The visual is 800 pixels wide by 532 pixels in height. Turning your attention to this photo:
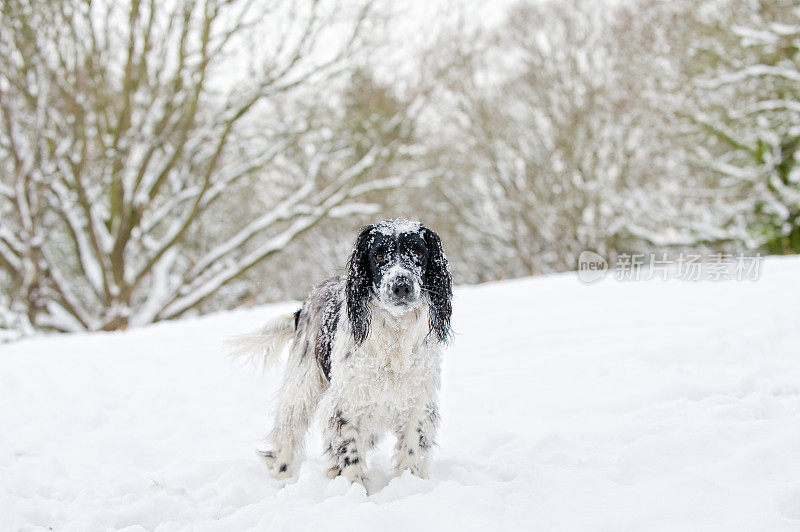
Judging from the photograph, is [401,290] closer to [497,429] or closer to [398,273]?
[398,273]

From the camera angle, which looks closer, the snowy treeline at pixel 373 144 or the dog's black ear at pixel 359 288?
the dog's black ear at pixel 359 288

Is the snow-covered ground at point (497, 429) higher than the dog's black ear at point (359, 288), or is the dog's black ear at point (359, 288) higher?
the dog's black ear at point (359, 288)

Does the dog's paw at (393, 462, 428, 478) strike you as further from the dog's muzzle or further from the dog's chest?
the dog's muzzle

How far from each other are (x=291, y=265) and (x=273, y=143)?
47.0 feet

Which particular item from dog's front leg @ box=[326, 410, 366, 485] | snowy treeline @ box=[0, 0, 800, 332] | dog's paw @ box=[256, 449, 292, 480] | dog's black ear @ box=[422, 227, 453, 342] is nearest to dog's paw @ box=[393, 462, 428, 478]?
dog's front leg @ box=[326, 410, 366, 485]

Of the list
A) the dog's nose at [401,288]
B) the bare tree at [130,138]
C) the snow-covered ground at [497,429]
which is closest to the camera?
the snow-covered ground at [497,429]

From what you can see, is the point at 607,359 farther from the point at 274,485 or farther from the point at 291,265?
the point at 291,265

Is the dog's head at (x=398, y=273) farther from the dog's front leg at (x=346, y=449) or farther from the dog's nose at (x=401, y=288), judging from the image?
the dog's front leg at (x=346, y=449)

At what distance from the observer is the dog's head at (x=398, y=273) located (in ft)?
9.86

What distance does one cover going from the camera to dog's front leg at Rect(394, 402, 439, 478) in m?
3.18

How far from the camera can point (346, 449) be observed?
10.4ft

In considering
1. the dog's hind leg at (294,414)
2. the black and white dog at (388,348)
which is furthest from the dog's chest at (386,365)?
the dog's hind leg at (294,414)

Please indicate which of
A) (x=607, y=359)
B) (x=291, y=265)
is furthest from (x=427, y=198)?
(x=607, y=359)

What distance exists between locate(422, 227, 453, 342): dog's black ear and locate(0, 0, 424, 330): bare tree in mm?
8177
